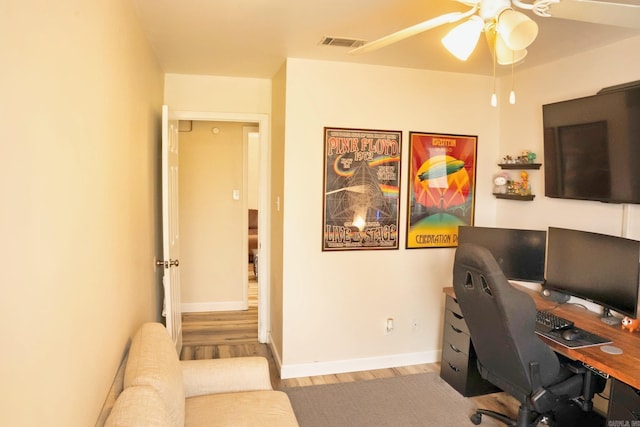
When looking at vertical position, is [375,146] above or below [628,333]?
above

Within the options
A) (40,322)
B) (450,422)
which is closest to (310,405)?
(450,422)

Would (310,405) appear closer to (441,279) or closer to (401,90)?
(441,279)

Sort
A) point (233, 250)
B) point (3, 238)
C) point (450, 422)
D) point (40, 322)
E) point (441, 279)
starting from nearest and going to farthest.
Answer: point (3, 238) → point (40, 322) → point (450, 422) → point (441, 279) → point (233, 250)

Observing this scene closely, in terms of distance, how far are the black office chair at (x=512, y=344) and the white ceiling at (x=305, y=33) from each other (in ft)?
4.36

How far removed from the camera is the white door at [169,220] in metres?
3.00

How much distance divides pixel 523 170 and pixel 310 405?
2.45 m

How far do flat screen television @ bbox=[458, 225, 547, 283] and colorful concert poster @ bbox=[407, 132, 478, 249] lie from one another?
48 cm

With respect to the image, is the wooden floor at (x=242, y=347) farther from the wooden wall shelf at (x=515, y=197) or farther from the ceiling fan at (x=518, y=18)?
the ceiling fan at (x=518, y=18)

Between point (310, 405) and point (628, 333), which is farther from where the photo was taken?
point (310, 405)

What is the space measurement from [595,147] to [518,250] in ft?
2.74

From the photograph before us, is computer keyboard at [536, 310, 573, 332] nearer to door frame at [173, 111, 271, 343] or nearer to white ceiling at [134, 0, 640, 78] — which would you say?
white ceiling at [134, 0, 640, 78]

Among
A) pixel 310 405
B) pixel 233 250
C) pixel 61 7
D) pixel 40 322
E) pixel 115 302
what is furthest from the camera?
pixel 233 250

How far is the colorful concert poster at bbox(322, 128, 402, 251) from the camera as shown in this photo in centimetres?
340

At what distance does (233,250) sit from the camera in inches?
202
